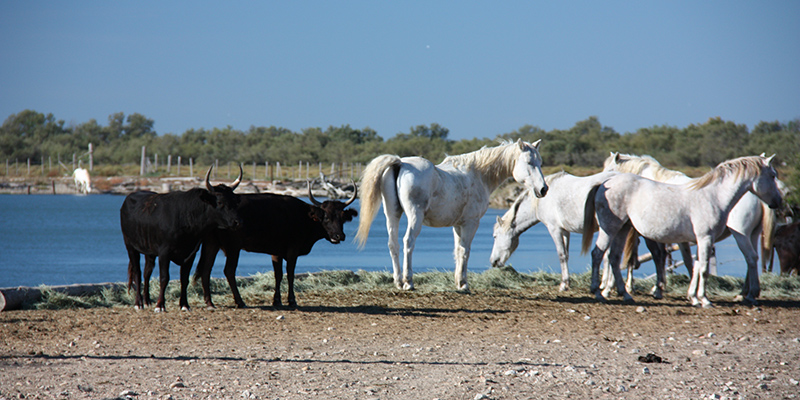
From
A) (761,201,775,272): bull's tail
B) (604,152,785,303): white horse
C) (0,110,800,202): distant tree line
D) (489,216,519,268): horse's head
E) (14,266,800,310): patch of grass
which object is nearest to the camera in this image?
(604,152,785,303): white horse

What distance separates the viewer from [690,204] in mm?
9172

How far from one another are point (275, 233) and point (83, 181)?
69587 millimetres

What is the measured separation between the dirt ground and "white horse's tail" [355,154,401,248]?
3.31ft

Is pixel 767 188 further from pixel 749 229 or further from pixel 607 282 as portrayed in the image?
pixel 607 282

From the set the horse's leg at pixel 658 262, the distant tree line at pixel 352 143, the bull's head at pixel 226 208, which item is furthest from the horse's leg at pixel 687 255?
the distant tree line at pixel 352 143

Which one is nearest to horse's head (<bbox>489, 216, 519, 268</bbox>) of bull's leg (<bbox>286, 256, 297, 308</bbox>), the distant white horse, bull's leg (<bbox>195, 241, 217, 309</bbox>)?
bull's leg (<bbox>286, 256, 297, 308</bbox>)

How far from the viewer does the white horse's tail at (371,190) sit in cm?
975

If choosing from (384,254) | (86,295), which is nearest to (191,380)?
(86,295)

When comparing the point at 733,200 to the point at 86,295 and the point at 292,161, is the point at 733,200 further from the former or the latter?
the point at 292,161

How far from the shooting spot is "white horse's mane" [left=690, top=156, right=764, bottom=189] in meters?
9.10

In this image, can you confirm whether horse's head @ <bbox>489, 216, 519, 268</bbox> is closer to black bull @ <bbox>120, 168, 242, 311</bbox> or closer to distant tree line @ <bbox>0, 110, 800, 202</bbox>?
black bull @ <bbox>120, 168, 242, 311</bbox>

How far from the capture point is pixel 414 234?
9812 mm

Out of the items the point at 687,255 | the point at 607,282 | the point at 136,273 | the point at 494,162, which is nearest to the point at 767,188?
the point at 687,255

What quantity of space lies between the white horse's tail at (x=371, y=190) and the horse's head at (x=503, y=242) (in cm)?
308
